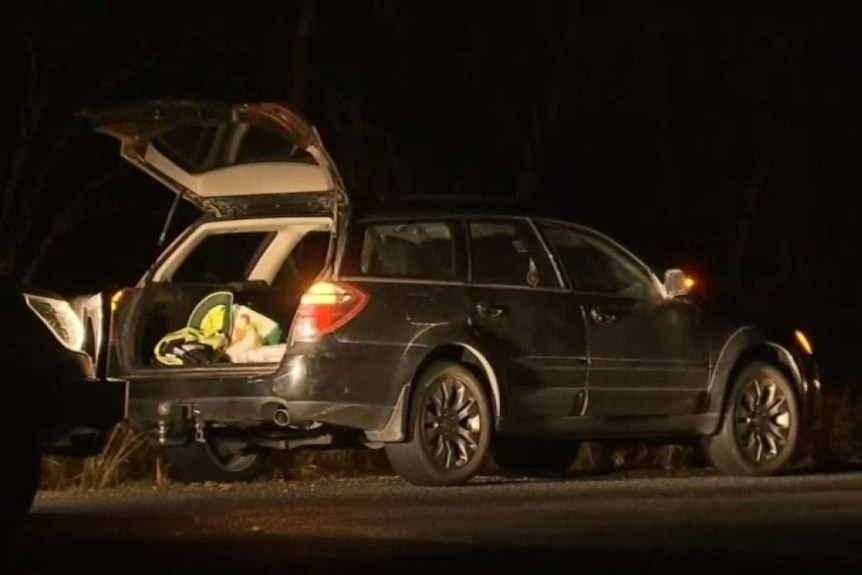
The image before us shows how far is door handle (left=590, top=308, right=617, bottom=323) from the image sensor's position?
1390cm

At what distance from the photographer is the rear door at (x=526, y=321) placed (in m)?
13.4

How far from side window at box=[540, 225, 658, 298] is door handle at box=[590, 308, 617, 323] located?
0.46ft

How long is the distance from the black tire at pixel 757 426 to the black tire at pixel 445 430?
6.28ft

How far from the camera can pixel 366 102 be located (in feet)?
74.4

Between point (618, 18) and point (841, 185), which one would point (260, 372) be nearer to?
point (618, 18)

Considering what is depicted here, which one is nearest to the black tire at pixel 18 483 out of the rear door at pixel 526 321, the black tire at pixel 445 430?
the black tire at pixel 445 430

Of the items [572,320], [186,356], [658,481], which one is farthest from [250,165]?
[658,481]

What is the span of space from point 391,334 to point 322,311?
442mm

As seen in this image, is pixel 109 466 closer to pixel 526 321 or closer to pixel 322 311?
pixel 322 311

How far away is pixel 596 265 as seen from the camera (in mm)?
14242

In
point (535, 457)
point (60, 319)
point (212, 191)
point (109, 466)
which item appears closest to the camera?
point (60, 319)

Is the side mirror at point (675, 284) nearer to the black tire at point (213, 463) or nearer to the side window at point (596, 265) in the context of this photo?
the side window at point (596, 265)

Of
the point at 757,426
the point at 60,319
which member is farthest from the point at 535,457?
the point at 60,319

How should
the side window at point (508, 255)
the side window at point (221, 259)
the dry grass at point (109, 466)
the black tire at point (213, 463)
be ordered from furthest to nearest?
the dry grass at point (109, 466), the black tire at point (213, 463), the side window at point (221, 259), the side window at point (508, 255)
